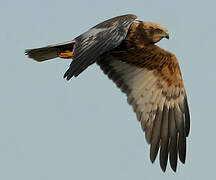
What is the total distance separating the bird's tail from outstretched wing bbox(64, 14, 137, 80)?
2.05ft

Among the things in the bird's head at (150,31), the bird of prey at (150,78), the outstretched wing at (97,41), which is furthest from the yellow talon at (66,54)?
the bird's head at (150,31)

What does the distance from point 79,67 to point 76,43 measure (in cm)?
111

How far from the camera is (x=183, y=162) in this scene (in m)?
11.1

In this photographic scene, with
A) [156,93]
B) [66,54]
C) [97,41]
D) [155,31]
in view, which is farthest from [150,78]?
[97,41]

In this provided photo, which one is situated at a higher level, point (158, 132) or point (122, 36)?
point (122, 36)

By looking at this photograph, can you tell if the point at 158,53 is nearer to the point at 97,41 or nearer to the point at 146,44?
the point at 146,44

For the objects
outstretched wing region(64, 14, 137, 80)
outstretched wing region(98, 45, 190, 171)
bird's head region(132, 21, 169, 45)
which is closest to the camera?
outstretched wing region(64, 14, 137, 80)

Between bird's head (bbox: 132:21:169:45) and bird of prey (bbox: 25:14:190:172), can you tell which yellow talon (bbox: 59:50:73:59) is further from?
bird's head (bbox: 132:21:169:45)

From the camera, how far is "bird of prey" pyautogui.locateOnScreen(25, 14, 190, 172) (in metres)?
11.2

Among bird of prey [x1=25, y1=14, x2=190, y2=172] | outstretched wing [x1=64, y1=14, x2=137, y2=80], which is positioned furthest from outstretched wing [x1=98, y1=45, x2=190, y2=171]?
outstretched wing [x1=64, y1=14, x2=137, y2=80]

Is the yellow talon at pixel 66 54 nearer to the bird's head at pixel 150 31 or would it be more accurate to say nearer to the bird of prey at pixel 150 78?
the bird of prey at pixel 150 78

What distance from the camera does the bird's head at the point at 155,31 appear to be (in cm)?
1120

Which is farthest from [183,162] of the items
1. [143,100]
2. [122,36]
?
[122,36]

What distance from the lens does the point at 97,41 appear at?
10078 mm
